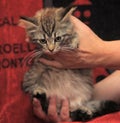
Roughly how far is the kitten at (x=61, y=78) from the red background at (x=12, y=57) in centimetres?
18

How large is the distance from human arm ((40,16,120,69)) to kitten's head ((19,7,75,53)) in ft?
0.13

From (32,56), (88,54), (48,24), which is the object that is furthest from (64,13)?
(32,56)

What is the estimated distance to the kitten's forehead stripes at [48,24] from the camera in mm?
1258

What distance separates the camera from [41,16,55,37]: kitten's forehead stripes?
126cm

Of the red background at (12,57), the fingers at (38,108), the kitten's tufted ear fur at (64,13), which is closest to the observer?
the kitten's tufted ear fur at (64,13)

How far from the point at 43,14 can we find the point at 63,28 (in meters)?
0.10

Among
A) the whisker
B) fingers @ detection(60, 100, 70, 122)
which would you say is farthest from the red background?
fingers @ detection(60, 100, 70, 122)

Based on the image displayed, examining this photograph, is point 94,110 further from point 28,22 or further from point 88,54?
point 28,22

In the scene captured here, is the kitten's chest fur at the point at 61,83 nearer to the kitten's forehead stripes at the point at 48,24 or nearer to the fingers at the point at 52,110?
the fingers at the point at 52,110

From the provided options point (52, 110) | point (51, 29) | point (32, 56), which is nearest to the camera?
point (51, 29)

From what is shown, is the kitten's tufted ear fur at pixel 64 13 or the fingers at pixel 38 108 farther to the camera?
the fingers at pixel 38 108

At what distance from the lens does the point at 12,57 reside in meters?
1.62

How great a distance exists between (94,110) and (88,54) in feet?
0.77

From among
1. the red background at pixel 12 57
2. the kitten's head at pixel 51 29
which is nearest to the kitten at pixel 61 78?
the kitten's head at pixel 51 29
